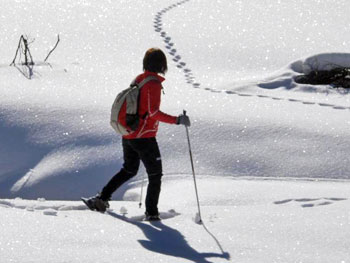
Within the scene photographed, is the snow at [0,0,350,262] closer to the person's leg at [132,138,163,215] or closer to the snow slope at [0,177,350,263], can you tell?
the snow slope at [0,177,350,263]

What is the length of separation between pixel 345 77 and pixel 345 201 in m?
3.45

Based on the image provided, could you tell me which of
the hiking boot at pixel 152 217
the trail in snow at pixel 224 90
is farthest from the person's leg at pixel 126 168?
the trail in snow at pixel 224 90

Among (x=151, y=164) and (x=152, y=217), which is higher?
(x=151, y=164)

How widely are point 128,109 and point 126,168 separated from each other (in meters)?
0.49

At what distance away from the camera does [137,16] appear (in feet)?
39.0

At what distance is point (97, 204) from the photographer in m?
4.92

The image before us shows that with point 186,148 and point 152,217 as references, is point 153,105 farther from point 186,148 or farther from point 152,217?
point 186,148

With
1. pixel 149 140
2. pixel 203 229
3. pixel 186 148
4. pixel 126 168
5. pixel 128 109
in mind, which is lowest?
pixel 203 229

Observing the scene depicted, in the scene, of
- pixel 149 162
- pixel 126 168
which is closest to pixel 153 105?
pixel 149 162

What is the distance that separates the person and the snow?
5.7 inches

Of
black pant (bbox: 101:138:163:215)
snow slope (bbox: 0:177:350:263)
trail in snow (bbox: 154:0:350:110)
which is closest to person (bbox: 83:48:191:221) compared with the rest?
black pant (bbox: 101:138:163:215)

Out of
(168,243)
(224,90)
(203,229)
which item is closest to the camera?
(168,243)

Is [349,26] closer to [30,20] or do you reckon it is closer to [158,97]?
[30,20]

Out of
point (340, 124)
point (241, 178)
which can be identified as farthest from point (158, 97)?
point (340, 124)
